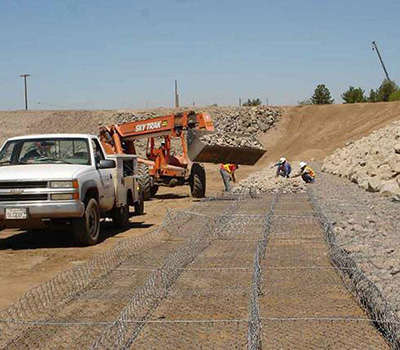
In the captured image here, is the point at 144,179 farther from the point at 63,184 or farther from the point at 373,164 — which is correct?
the point at 63,184

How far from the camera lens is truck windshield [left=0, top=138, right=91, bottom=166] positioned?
11672 millimetres

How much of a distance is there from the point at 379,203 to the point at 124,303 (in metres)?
10.5

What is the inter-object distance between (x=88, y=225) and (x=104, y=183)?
1269mm

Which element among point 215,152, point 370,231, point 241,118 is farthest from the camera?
point 241,118

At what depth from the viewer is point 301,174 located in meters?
23.6

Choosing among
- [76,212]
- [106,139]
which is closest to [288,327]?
[76,212]

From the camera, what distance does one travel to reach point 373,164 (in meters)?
23.4

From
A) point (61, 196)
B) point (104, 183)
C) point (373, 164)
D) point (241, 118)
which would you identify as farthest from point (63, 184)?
point (241, 118)

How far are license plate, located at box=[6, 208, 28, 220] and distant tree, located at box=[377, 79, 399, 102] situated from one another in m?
67.4

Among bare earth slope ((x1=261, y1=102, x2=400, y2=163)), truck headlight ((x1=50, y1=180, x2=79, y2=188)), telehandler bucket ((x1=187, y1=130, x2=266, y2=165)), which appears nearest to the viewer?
truck headlight ((x1=50, y1=180, x2=79, y2=188))

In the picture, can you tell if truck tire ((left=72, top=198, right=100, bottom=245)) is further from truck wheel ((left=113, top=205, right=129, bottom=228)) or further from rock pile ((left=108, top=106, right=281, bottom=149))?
rock pile ((left=108, top=106, right=281, bottom=149))

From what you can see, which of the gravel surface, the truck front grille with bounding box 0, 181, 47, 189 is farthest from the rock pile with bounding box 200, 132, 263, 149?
the truck front grille with bounding box 0, 181, 47, 189

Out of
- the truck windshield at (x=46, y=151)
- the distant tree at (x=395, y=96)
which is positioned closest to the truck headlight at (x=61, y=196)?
the truck windshield at (x=46, y=151)

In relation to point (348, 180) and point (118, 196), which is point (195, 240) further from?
point (348, 180)
